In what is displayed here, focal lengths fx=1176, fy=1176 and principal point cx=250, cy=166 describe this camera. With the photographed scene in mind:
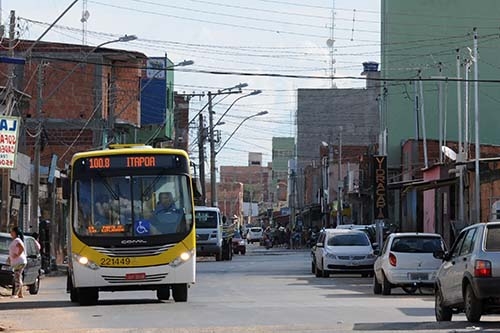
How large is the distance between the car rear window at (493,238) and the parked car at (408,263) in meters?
11.3

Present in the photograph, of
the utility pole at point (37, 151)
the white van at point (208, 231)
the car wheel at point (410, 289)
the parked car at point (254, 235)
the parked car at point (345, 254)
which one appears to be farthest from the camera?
the parked car at point (254, 235)

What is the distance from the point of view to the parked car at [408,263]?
29156mm

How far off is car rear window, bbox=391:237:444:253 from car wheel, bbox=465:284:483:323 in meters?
11.8

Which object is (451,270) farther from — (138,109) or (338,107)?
(338,107)

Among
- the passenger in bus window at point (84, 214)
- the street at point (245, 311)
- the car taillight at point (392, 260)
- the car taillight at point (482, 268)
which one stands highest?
the passenger in bus window at point (84, 214)

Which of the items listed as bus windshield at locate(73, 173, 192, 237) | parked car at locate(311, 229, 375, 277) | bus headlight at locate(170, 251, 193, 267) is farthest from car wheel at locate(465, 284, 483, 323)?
parked car at locate(311, 229, 375, 277)

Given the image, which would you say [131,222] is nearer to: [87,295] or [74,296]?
[87,295]

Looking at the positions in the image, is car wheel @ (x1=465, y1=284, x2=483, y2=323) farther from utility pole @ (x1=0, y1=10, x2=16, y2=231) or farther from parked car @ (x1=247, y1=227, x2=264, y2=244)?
parked car @ (x1=247, y1=227, x2=264, y2=244)

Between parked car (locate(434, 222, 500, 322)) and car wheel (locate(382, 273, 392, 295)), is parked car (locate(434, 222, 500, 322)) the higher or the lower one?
the higher one

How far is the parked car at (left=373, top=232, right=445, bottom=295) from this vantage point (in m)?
29.2

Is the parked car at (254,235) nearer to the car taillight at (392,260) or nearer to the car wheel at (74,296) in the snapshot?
the car taillight at (392,260)

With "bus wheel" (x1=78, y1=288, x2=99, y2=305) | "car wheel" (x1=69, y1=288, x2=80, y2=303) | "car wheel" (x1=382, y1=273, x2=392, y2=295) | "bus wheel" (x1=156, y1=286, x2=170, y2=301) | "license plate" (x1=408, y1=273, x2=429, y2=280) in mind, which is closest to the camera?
"bus wheel" (x1=78, y1=288, x2=99, y2=305)

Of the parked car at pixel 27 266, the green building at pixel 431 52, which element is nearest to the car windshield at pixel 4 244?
the parked car at pixel 27 266

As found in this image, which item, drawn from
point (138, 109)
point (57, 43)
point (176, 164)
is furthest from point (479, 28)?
point (176, 164)
